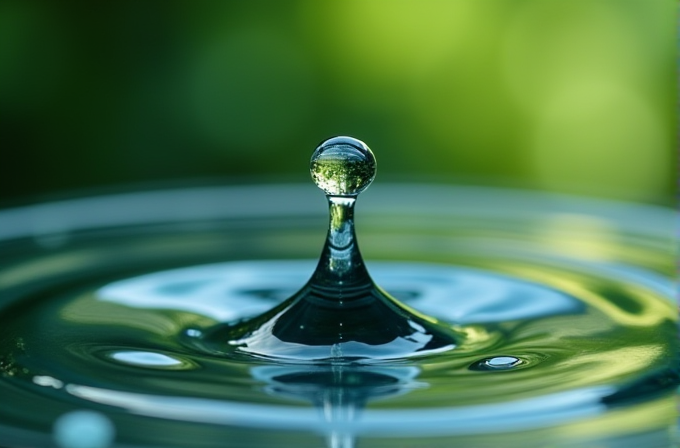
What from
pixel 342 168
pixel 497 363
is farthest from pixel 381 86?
pixel 497 363

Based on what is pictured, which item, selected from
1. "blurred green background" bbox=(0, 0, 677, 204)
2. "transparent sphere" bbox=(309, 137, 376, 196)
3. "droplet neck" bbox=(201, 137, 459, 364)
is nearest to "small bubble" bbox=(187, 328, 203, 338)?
"droplet neck" bbox=(201, 137, 459, 364)

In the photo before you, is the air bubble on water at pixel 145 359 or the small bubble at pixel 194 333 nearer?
the air bubble on water at pixel 145 359

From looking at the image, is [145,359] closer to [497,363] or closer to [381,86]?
[497,363]

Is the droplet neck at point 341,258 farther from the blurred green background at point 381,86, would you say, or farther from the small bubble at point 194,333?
the blurred green background at point 381,86

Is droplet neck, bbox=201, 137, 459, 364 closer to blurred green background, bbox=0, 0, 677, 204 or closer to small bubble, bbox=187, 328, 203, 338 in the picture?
small bubble, bbox=187, 328, 203, 338

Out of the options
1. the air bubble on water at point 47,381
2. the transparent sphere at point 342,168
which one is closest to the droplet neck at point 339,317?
the transparent sphere at point 342,168
